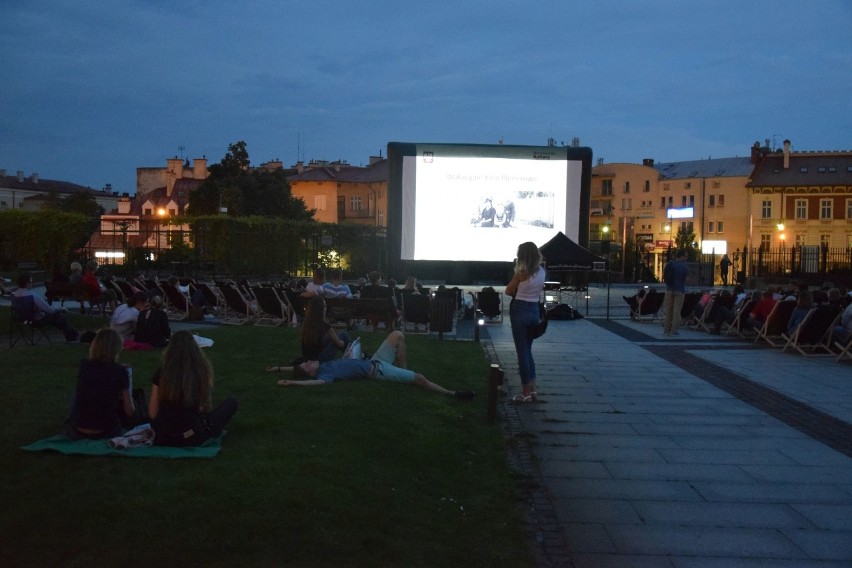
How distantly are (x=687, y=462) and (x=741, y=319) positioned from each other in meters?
10.9

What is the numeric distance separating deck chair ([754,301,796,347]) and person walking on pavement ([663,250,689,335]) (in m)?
1.86

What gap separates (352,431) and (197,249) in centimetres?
2754

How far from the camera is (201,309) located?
18.7 metres

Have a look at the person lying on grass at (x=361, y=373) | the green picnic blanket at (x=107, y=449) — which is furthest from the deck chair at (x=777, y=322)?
the green picnic blanket at (x=107, y=449)

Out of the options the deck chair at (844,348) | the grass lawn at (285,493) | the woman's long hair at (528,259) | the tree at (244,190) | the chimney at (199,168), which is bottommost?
the grass lawn at (285,493)

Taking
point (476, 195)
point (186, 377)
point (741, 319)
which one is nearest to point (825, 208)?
point (476, 195)

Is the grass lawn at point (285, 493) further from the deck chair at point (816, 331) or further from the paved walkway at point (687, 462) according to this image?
the deck chair at point (816, 331)

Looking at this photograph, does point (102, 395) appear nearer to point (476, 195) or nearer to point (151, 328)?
point (151, 328)

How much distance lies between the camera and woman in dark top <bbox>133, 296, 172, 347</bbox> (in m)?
11.6

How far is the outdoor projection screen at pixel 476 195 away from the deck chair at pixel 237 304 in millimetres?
5055

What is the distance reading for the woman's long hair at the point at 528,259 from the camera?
898cm

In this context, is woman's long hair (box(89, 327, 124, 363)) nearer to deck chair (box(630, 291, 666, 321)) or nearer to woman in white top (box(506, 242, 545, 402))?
woman in white top (box(506, 242, 545, 402))

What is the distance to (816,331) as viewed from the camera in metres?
14.2

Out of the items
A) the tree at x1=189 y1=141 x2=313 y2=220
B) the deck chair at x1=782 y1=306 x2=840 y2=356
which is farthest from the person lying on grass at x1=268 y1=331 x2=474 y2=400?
the tree at x1=189 y1=141 x2=313 y2=220
